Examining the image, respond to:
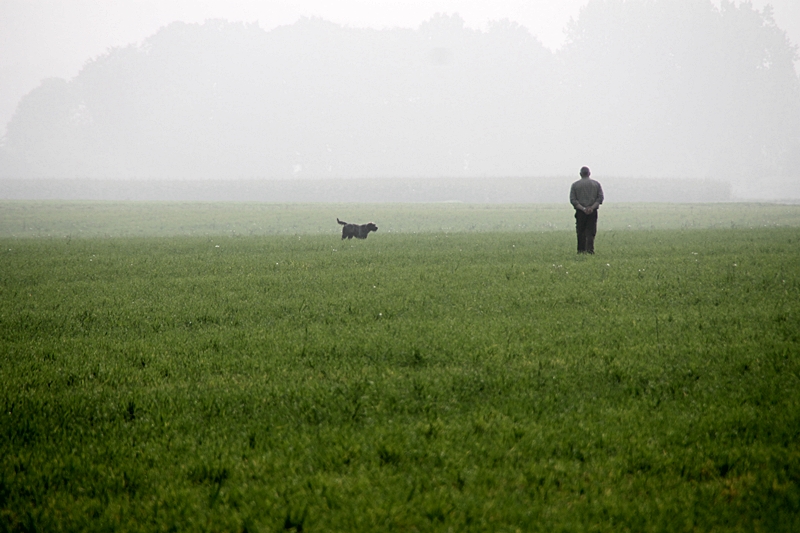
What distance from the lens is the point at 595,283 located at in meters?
13.3

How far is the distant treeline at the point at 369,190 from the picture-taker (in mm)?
77062

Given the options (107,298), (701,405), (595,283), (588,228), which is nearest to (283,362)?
(701,405)

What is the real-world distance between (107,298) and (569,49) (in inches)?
4873

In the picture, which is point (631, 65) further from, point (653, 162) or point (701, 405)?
point (701, 405)

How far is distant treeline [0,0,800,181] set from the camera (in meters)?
104

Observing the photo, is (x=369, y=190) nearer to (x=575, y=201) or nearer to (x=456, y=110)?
(x=456, y=110)

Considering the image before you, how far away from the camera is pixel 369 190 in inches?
3108

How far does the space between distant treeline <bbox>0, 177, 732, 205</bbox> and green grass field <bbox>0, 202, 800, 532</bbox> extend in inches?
2490

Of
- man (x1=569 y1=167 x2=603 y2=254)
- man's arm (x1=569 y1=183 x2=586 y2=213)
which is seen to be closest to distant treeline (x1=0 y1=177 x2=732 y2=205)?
man (x1=569 y1=167 x2=603 y2=254)

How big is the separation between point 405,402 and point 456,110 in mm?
111563

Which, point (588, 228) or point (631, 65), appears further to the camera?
point (631, 65)

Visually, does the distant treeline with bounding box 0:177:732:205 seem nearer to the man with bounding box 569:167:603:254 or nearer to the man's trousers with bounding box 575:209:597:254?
the man's trousers with bounding box 575:209:597:254

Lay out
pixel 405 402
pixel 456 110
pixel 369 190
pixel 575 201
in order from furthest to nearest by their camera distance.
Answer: pixel 456 110
pixel 369 190
pixel 575 201
pixel 405 402

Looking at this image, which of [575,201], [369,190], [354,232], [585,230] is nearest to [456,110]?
[369,190]
